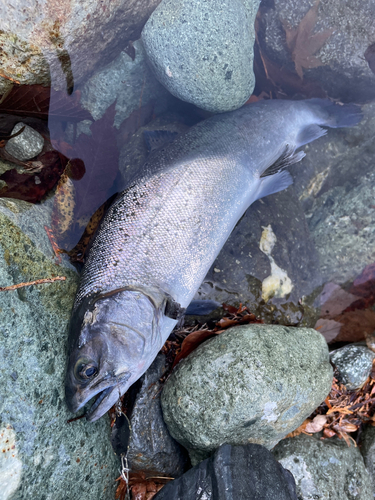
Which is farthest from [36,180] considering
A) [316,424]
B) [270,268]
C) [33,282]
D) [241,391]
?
[316,424]

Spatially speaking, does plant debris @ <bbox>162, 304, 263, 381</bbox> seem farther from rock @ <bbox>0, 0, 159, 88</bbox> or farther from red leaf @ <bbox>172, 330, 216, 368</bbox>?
rock @ <bbox>0, 0, 159, 88</bbox>

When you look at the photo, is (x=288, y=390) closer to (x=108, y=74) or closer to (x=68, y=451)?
(x=68, y=451)

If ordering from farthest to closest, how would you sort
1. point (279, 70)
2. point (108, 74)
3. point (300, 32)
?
point (279, 70) < point (300, 32) < point (108, 74)

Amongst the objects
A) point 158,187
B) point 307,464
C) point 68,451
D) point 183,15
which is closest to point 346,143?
point 183,15

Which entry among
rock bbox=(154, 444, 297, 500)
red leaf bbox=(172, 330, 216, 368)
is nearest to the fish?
red leaf bbox=(172, 330, 216, 368)

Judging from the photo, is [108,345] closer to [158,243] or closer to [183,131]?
[158,243]
